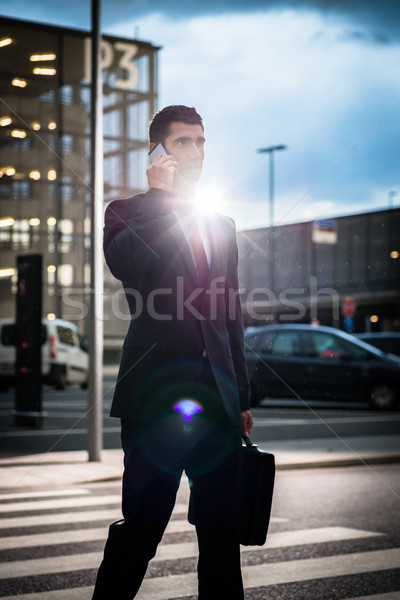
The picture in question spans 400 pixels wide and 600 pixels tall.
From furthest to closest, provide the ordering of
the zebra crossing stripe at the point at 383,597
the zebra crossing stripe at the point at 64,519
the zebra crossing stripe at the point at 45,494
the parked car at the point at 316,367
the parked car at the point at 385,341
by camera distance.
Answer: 1. the parked car at the point at 385,341
2. the zebra crossing stripe at the point at 45,494
3. the zebra crossing stripe at the point at 64,519
4. the parked car at the point at 316,367
5. the zebra crossing stripe at the point at 383,597

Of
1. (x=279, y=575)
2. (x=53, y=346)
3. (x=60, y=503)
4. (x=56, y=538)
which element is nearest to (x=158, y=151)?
(x=279, y=575)

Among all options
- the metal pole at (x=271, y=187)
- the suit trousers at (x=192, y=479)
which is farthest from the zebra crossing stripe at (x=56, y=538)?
the suit trousers at (x=192, y=479)

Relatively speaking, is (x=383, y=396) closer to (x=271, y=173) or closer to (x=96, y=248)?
(x=96, y=248)

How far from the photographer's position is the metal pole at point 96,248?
830 centimetres

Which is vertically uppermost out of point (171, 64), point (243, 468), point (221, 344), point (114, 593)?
point (171, 64)

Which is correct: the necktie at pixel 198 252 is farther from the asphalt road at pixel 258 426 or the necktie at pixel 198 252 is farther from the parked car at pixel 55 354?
the parked car at pixel 55 354

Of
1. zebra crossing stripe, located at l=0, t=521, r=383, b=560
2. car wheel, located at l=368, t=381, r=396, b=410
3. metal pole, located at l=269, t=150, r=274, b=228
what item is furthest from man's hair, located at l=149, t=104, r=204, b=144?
car wheel, located at l=368, t=381, r=396, b=410

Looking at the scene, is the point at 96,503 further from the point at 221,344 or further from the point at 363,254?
the point at 221,344

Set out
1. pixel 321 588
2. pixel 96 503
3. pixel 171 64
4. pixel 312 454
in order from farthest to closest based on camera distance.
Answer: pixel 312 454 < pixel 96 503 < pixel 321 588 < pixel 171 64

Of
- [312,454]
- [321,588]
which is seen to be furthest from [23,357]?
[321,588]

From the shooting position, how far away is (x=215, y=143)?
3.06 m

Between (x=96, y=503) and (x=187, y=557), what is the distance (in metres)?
1.82

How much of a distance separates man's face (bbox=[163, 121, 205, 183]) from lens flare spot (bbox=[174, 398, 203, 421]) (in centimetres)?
64

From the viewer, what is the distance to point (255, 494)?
8.78 ft
